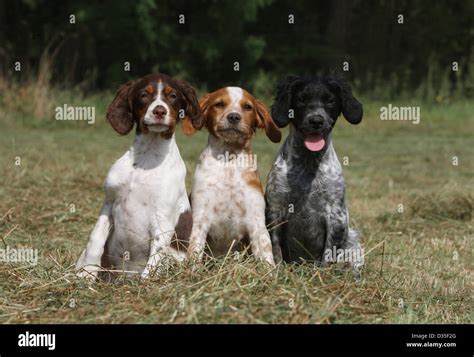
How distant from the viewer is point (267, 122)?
6016mm

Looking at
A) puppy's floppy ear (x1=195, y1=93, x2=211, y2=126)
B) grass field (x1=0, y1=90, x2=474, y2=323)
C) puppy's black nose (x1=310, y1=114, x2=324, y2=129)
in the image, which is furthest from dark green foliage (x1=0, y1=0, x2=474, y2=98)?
puppy's black nose (x1=310, y1=114, x2=324, y2=129)

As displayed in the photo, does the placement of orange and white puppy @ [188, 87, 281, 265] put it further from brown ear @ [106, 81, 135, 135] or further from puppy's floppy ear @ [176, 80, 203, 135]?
brown ear @ [106, 81, 135, 135]

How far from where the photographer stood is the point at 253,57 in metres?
20.8

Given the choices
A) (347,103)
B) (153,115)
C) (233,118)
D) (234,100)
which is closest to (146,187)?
(153,115)

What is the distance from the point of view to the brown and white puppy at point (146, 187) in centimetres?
555

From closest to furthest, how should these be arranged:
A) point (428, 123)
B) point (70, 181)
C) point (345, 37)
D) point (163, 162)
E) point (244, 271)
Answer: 1. point (244, 271)
2. point (163, 162)
3. point (70, 181)
4. point (428, 123)
5. point (345, 37)

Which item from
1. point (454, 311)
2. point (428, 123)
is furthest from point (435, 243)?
point (428, 123)

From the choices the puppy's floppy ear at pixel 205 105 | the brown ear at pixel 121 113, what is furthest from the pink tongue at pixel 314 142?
the brown ear at pixel 121 113

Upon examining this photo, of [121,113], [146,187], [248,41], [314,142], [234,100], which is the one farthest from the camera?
[248,41]

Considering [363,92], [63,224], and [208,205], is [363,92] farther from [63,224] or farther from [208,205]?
[208,205]

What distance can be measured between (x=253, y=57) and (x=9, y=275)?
15537mm

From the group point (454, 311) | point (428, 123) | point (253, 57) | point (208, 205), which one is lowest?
point (454, 311)

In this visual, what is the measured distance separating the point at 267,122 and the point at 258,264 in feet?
3.31

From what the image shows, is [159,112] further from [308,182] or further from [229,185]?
[308,182]
